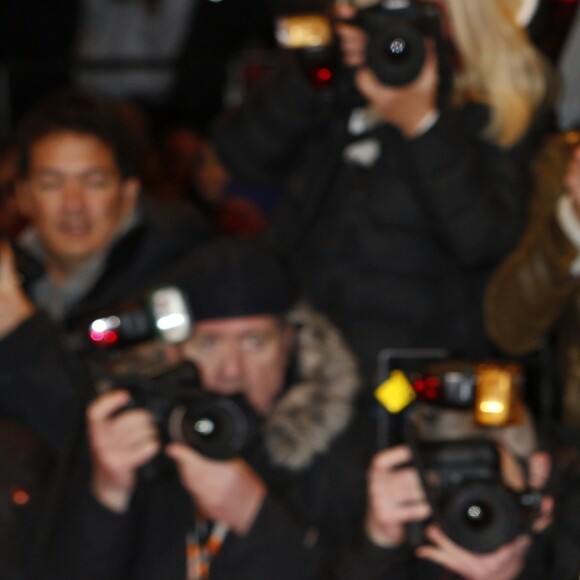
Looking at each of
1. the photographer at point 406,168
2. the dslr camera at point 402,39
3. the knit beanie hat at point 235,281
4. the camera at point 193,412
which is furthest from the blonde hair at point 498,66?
the camera at point 193,412

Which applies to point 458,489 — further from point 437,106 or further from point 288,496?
point 437,106

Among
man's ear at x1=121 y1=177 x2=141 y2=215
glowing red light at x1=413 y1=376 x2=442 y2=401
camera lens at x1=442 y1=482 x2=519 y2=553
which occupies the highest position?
man's ear at x1=121 y1=177 x2=141 y2=215

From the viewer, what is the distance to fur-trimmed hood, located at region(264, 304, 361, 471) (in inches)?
138

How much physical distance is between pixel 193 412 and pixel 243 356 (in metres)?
0.52

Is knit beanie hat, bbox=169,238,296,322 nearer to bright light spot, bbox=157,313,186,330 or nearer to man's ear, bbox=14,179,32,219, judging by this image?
bright light spot, bbox=157,313,186,330

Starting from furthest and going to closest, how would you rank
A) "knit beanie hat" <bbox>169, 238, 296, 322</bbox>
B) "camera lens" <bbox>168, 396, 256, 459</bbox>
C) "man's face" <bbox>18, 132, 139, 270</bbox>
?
"man's face" <bbox>18, 132, 139, 270</bbox>, "knit beanie hat" <bbox>169, 238, 296, 322</bbox>, "camera lens" <bbox>168, 396, 256, 459</bbox>

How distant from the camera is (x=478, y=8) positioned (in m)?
3.61

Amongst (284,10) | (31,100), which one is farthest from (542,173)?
(31,100)

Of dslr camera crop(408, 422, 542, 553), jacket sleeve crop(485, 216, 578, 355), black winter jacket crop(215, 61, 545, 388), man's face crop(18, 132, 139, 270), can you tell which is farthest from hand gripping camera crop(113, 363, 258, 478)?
man's face crop(18, 132, 139, 270)

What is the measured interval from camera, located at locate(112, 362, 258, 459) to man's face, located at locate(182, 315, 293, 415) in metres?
0.42

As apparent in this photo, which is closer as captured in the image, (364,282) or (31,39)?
(364,282)

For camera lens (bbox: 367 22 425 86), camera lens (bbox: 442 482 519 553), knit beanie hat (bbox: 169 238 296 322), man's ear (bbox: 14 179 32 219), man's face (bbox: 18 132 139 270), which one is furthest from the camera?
man's ear (bbox: 14 179 32 219)

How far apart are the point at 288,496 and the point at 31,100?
2.45 meters

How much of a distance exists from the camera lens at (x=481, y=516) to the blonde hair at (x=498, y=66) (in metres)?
0.96
